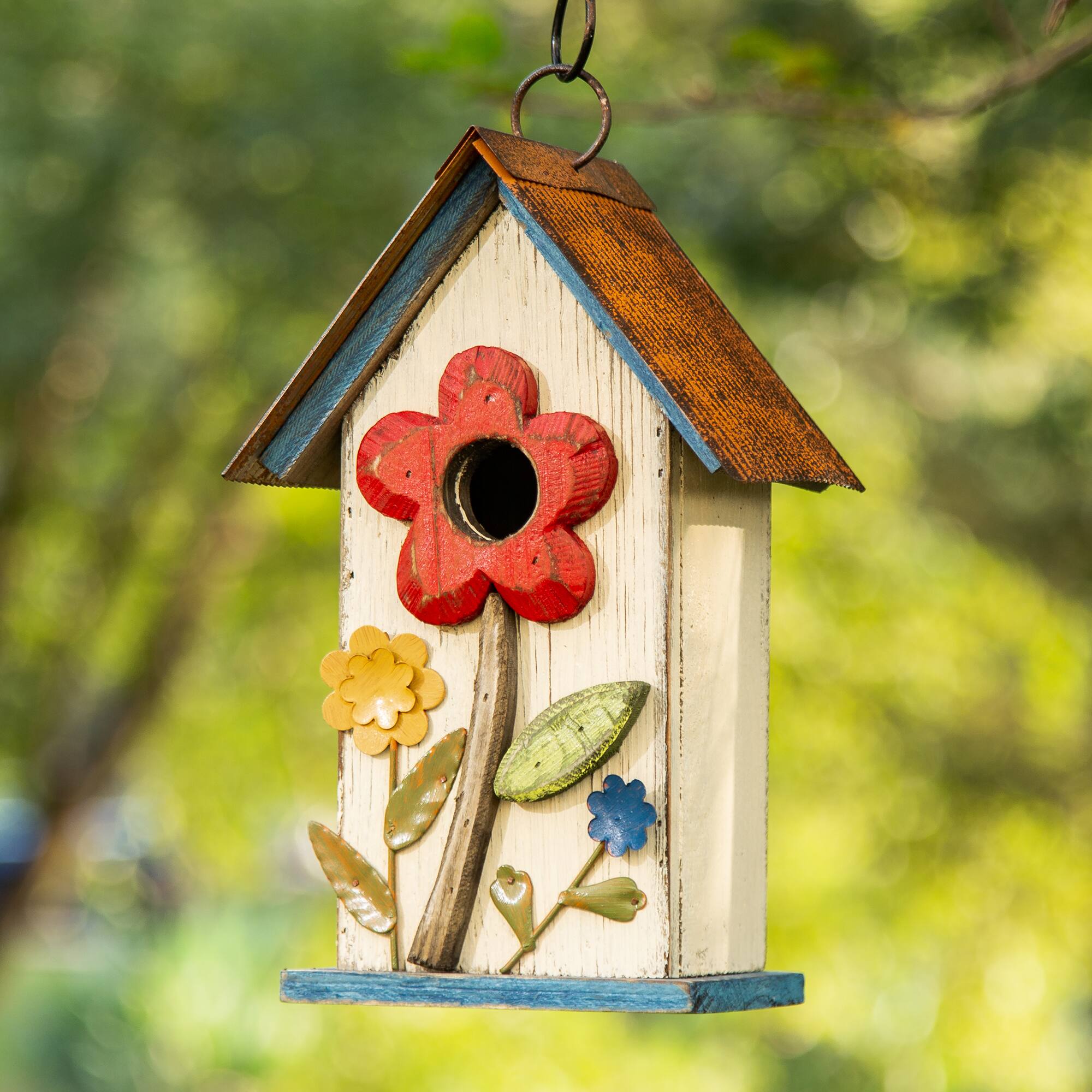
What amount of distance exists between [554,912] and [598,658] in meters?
0.29

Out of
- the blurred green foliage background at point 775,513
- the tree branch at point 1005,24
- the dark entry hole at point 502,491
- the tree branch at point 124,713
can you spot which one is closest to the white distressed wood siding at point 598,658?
the dark entry hole at point 502,491

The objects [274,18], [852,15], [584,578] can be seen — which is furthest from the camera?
[274,18]

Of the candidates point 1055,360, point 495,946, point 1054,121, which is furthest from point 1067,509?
point 495,946

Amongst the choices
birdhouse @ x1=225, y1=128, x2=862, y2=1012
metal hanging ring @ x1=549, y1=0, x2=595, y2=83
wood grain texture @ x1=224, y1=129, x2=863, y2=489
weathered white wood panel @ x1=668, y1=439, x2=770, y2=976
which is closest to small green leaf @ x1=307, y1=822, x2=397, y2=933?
birdhouse @ x1=225, y1=128, x2=862, y2=1012

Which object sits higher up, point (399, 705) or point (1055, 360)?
point (1055, 360)

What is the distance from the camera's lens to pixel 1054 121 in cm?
272

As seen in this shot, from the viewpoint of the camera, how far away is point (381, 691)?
1854mm

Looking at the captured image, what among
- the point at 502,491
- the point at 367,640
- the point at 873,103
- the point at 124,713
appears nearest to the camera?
the point at 367,640

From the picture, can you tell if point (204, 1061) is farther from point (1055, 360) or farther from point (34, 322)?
point (1055, 360)

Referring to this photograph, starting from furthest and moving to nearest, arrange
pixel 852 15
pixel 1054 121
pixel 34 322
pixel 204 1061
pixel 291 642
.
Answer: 1. pixel 291 642
2. pixel 204 1061
3. pixel 34 322
4. pixel 852 15
5. pixel 1054 121

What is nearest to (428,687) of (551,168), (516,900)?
(516,900)

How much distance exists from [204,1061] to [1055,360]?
535 cm

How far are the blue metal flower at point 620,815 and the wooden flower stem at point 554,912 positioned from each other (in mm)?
16

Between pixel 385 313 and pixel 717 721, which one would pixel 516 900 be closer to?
pixel 717 721
